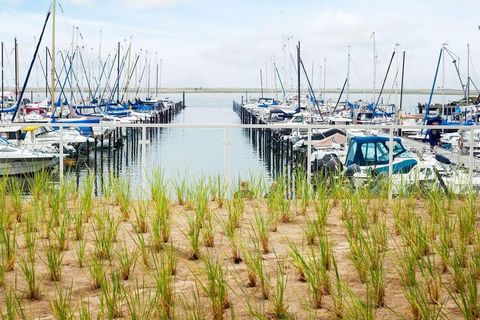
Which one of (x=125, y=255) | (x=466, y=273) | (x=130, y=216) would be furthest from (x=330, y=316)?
(x=130, y=216)

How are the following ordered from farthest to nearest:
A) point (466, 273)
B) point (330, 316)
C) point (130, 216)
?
point (130, 216)
point (466, 273)
point (330, 316)

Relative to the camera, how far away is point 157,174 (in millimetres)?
9320

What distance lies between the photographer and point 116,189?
9.16 meters

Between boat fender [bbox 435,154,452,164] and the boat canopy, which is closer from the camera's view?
boat fender [bbox 435,154,452,164]

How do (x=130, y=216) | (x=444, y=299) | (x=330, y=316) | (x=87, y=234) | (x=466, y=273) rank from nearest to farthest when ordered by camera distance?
(x=330, y=316), (x=444, y=299), (x=466, y=273), (x=87, y=234), (x=130, y=216)

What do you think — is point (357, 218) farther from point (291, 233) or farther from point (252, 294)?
point (252, 294)

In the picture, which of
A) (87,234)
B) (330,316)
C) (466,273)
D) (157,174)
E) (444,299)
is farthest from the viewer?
(157,174)

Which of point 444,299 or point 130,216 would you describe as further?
point 130,216

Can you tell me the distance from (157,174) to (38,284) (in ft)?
11.3

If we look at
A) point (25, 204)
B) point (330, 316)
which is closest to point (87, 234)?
point (25, 204)

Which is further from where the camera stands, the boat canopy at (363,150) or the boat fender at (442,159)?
the boat canopy at (363,150)

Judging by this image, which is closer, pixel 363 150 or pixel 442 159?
pixel 442 159

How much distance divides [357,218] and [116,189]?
2869 mm

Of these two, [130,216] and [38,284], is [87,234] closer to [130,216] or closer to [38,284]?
[130,216]
